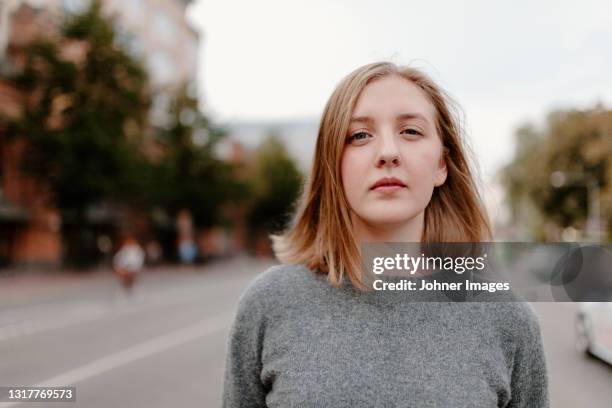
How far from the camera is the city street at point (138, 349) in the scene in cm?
462

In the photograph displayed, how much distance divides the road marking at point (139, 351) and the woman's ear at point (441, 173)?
360 cm

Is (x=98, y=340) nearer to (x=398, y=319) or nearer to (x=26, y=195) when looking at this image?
(x=398, y=319)

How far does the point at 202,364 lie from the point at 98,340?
8.54 ft

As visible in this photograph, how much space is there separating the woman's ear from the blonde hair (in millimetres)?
21

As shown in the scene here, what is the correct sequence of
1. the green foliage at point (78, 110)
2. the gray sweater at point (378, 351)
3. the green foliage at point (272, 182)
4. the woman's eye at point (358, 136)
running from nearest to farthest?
the gray sweater at point (378, 351) → the woman's eye at point (358, 136) → the green foliage at point (78, 110) → the green foliage at point (272, 182)

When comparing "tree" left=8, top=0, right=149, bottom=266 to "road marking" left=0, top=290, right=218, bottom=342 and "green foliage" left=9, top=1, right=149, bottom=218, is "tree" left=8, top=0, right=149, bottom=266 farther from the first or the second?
"road marking" left=0, top=290, right=218, bottom=342

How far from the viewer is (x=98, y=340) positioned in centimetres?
854

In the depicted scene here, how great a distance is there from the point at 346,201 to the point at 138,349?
23.0 feet

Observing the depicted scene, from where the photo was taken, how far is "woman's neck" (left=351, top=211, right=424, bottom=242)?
4.48ft

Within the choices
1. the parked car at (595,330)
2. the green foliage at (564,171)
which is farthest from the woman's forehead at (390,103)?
the green foliage at (564,171)

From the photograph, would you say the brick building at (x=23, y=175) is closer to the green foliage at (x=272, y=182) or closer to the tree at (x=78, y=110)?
the tree at (x=78, y=110)

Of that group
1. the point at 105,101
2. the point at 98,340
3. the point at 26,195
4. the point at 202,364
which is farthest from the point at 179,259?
the point at 202,364

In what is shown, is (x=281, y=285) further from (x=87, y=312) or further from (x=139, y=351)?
(x=87, y=312)

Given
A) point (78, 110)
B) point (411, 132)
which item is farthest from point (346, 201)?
point (78, 110)
